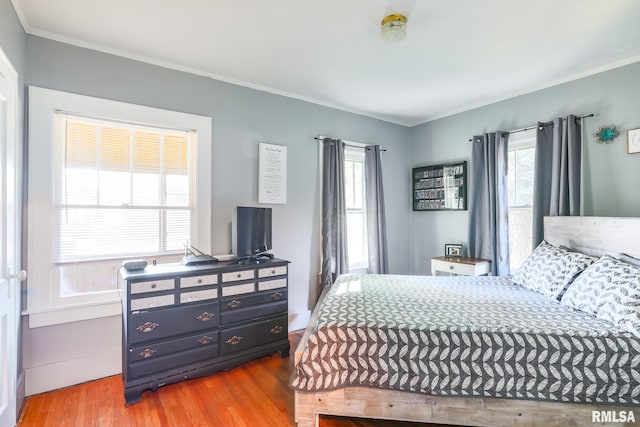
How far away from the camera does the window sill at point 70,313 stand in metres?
2.20

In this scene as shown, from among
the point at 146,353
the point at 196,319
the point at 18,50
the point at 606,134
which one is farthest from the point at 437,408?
the point at 18,50

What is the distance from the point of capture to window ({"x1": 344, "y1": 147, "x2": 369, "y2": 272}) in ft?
13.0

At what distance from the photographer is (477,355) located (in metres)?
1.63

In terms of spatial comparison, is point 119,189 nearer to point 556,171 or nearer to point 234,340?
point 234,340

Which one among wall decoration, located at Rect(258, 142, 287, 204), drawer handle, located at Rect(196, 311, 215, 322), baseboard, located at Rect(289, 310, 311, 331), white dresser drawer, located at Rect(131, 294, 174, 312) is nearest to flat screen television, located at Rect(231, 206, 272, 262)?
wall decoration, located at Rect(258, 142, 287, 204)

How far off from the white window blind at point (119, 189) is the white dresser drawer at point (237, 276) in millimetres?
637

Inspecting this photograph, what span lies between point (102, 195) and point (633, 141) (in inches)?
174

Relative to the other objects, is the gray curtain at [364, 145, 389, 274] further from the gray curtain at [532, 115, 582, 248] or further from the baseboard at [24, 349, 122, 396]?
the baseboard at [24, 349, 122, 396]

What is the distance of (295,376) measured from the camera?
1708 mm

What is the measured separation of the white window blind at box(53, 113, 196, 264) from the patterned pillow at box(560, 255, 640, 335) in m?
3.05

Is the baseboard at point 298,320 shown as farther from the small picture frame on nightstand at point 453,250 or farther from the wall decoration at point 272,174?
Answer: the small picture frame on nightstand at point 453,250

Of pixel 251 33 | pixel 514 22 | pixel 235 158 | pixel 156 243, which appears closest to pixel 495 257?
pixel 514 22

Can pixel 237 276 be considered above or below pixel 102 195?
below

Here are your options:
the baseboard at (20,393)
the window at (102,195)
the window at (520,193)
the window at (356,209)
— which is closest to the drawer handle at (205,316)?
the window at (102,195)
